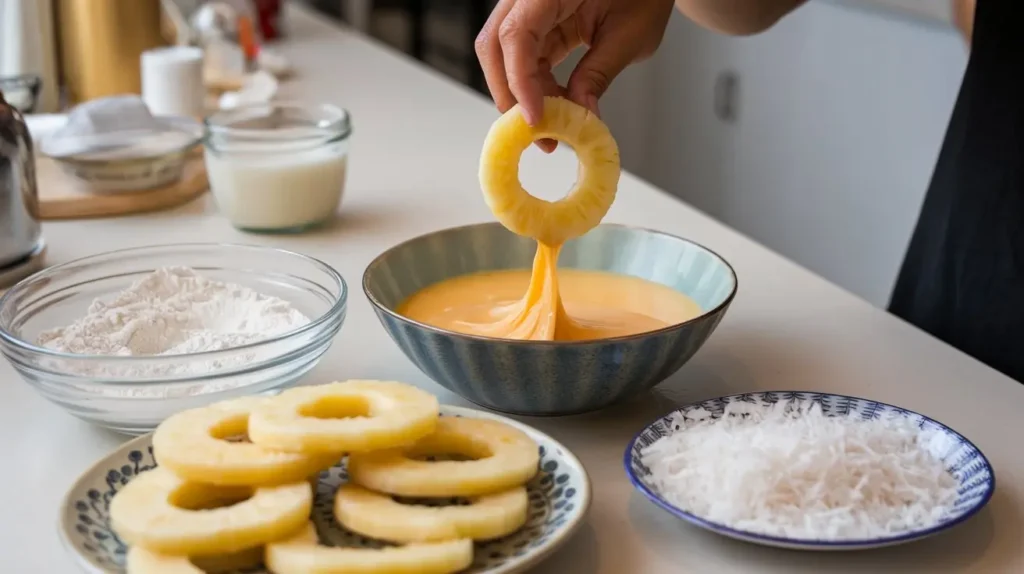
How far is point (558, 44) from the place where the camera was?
3.88ft

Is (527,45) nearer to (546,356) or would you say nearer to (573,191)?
(573,191)

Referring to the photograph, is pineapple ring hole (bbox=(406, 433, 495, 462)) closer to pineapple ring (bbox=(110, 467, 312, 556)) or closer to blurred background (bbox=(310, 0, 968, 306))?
pineapple ring (bbox=(110, 467, 312, 556))

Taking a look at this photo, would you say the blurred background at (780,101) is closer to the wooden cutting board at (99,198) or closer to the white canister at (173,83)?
the white canister at (173,83)

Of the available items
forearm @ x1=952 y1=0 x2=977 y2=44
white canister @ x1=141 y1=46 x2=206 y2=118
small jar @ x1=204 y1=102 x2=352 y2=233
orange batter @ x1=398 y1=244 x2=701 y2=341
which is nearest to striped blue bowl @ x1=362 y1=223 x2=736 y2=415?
orange batter @ x1=398 y1=244 x2=701 y2=341

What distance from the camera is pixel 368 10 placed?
367 cm

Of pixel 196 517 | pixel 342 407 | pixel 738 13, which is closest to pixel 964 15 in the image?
pixel 738 13

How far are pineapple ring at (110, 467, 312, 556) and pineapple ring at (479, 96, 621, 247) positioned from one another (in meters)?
0.33

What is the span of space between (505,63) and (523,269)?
0.65 ft

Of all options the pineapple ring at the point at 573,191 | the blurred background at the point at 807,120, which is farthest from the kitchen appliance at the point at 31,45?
the blurred background at the point at 807,120

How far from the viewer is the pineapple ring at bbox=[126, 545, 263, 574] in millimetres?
596

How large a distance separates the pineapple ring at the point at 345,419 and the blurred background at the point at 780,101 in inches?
49.3

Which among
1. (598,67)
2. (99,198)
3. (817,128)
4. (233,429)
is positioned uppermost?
(598,67)

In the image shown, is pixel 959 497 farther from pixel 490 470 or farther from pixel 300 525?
pixel 300 525

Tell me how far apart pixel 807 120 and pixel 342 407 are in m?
2.28
